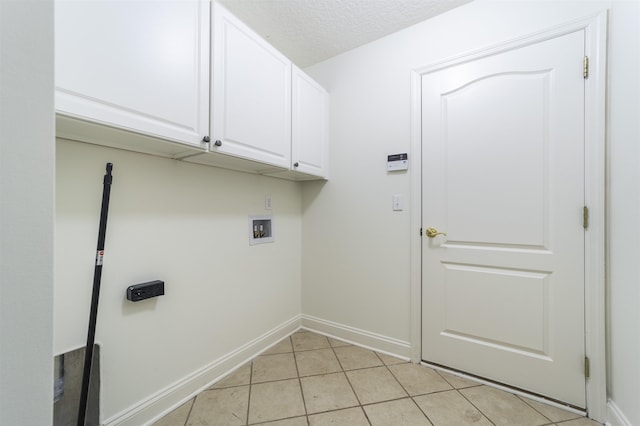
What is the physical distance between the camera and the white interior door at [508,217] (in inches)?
55.1

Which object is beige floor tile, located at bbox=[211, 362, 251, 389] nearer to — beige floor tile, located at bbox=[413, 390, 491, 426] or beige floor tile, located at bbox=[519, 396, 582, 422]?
beige floor tile, located at bbox=[413, 390, 491, 426]

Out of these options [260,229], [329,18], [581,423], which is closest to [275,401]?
[260,229]

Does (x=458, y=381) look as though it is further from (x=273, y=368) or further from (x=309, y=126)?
(x=309, y=126)

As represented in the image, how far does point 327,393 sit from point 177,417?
83 centimetres

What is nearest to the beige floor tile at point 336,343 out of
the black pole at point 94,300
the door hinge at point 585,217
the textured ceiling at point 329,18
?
the black pole at point 94,300

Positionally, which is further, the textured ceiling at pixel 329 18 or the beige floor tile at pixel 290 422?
the textured ceiling at pixel 329 18

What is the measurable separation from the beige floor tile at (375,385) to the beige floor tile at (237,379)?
2.24 feet

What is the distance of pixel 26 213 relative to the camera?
409 millimetres

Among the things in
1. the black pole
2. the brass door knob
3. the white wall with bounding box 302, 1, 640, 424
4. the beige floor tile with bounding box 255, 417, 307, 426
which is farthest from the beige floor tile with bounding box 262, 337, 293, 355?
the brass door knob

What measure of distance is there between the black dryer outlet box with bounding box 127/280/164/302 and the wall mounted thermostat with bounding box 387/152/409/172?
170 cm

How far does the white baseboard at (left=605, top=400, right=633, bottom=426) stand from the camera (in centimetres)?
116

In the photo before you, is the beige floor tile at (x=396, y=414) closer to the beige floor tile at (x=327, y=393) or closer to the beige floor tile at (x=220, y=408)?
the beige floor tile at (x=327, y=393)

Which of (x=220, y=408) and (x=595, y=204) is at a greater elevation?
(x=595, y=204)

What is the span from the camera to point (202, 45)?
125 centimetres
